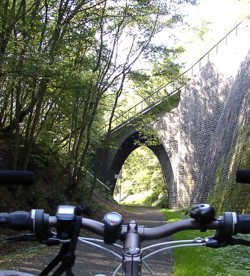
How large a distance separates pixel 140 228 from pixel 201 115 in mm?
24888

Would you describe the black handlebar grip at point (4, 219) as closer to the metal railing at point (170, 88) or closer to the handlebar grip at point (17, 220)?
the handlebar grip at point (17, 220)

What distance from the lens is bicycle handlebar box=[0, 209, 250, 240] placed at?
1411mm

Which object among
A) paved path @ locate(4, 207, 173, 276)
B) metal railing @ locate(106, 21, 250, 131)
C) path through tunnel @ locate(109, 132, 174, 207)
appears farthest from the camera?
path through tunnel @ locate(109, 132, 174, 207)

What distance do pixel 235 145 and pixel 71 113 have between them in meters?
6.01

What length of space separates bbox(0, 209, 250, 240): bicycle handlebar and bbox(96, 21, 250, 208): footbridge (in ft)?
47.8

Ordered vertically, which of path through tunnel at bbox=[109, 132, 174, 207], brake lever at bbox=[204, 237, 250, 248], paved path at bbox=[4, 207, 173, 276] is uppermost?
path through tunnel at bbox=[109, 132, 174, 207]

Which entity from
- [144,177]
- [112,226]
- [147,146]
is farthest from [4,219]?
[144,177]

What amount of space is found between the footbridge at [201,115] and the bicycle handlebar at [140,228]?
574 inches

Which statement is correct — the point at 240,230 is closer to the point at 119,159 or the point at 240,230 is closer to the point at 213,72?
the point at 213,72

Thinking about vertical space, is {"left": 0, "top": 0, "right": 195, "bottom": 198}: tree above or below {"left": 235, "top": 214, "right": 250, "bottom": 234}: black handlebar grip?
above

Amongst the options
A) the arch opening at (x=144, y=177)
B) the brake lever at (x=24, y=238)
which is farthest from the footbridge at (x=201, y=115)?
the brake lever at (x=24, y=238)

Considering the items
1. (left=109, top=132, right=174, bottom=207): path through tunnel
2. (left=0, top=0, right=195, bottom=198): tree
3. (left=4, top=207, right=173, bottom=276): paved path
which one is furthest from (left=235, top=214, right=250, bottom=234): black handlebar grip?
(left=109, top=132, right=174, bottom=207): path through tunnel

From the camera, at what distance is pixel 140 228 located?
1.48 metres

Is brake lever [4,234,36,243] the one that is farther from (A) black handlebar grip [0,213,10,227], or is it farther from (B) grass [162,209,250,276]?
(B) grass [162,209,250,276]
